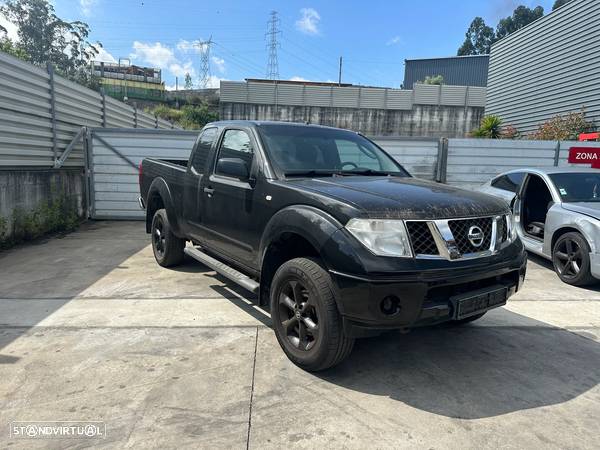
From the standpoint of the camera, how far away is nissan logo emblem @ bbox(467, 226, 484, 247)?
2.93 metres

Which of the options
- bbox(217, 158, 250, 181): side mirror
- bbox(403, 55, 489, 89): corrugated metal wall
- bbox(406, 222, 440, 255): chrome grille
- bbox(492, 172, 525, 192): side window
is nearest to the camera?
bbox(406, 222, 440, 255): chrome grille

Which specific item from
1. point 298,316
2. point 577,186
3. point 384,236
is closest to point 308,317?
point 298,316

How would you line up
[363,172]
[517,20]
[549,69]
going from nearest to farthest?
[363,172] < [549,69] < [517,20]

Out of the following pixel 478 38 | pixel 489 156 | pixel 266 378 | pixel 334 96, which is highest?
pixel 478 38

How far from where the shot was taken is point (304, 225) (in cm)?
303

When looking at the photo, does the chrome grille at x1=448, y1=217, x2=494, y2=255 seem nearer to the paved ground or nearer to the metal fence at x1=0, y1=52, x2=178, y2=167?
the paved ground

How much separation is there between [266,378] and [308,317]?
52cm

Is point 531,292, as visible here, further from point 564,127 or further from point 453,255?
point 564,127

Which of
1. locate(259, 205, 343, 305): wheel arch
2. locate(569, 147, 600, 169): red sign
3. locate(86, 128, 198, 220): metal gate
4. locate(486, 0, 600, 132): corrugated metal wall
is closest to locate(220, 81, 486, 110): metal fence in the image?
locate(486, 0, 600, 132): corrugated metal wall

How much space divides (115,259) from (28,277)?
125cm

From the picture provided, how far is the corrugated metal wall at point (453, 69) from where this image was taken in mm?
53725

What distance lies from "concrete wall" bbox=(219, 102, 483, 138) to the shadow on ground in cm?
2818

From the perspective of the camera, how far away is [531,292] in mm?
5273

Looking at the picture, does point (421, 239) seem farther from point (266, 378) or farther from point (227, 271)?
point (227, 271)
